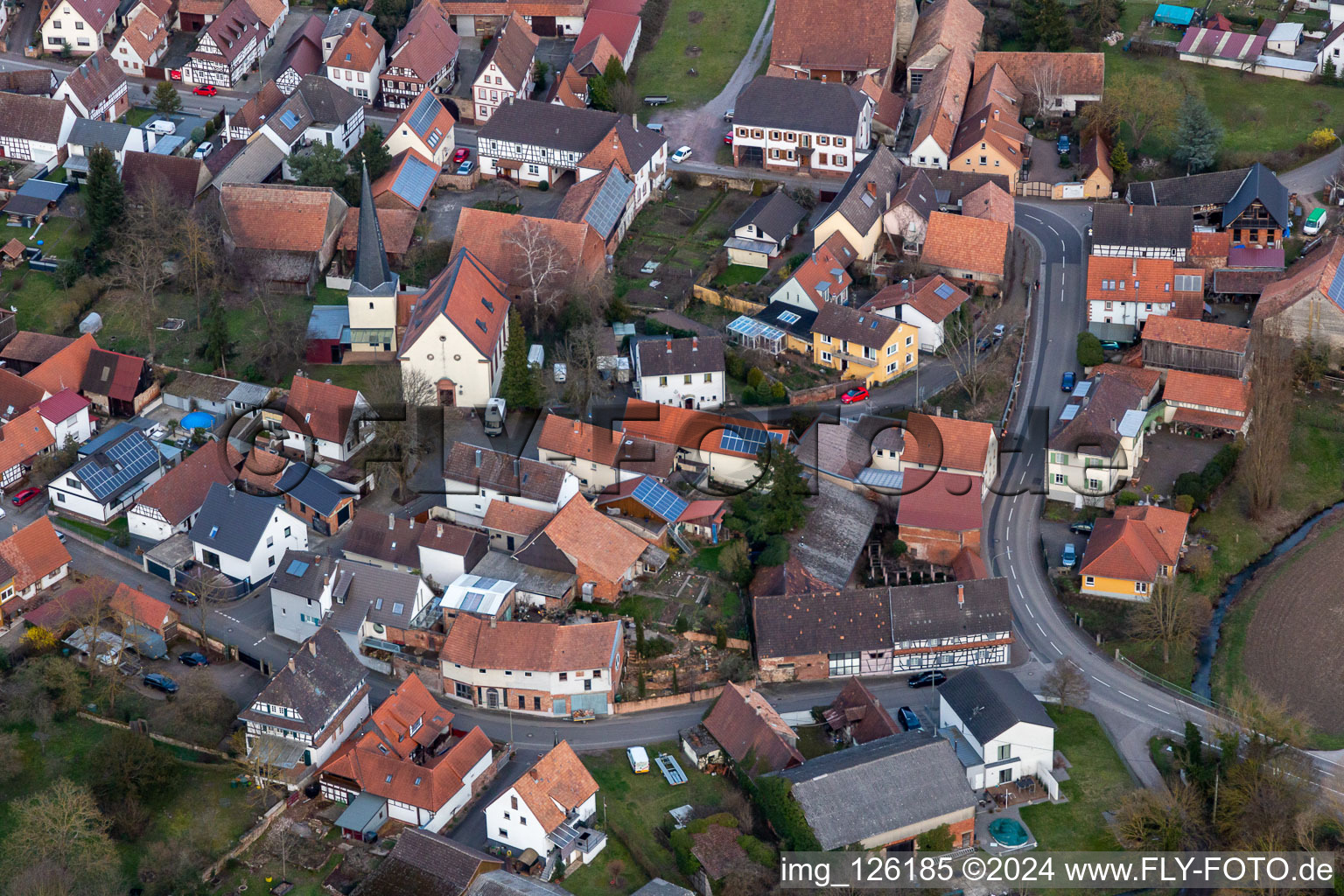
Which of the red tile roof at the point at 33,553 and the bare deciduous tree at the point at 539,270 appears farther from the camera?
the bare deciduous tree at the point at 539,270

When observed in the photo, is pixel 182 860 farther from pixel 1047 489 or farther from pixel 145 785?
pixel 1047 489

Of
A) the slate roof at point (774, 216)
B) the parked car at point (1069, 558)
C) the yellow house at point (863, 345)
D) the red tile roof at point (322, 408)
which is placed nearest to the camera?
the parked car at point (1069, 558)

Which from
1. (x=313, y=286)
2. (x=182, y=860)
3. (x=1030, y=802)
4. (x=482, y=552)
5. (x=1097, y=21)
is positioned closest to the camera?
(x=182, y=860)

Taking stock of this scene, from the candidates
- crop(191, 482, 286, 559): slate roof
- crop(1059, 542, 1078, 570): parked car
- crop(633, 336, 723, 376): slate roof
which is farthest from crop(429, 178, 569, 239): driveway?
crop(1059, 542, 1078, 570): parked car

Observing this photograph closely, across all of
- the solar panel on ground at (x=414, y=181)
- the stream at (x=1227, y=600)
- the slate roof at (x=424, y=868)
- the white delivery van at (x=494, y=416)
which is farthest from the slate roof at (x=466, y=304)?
the stream at (x=1227, y=600)

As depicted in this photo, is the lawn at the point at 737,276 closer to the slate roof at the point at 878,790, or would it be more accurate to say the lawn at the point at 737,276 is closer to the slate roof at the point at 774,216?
the slate roof at the point at 774,216

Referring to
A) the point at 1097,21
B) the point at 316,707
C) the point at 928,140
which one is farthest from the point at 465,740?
the point at 1097,21

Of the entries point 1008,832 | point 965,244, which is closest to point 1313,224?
point 965,244
